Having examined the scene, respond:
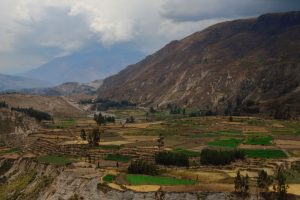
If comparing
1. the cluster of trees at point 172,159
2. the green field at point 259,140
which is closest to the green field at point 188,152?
the cluster of trees at point 172,159

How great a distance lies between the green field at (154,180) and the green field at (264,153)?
26547 millimetres

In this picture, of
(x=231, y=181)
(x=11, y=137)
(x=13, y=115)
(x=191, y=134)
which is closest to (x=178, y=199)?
(x=231, y=181)

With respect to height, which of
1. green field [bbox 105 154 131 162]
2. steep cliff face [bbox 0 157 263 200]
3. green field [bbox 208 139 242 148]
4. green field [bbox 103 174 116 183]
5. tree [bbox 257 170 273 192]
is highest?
green field [bbox 208 139 242 148]

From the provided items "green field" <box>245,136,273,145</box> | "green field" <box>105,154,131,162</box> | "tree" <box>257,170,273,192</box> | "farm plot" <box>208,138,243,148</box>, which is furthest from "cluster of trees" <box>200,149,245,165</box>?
"green field" <box>245,136,273,145</box>

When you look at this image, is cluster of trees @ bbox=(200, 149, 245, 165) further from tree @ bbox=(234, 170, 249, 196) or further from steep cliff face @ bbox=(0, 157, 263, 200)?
tree @ bbox=(234, 170, 249, 196)

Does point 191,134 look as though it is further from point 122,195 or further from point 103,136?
point 122,195

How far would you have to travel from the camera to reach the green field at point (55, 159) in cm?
9542

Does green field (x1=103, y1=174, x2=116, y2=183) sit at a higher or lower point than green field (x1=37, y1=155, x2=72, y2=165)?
lower

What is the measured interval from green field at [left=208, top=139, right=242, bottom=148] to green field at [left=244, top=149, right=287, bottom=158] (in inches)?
301

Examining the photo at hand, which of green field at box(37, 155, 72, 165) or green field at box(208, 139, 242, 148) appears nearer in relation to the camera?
green field at box(37, 155, 72, 165)

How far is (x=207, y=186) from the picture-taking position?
7244 centimetres

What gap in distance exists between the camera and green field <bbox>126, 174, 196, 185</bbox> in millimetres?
75500

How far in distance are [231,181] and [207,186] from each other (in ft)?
17.4

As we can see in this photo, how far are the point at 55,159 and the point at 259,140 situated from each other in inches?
1904
